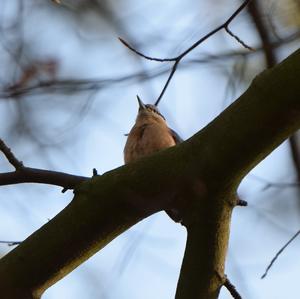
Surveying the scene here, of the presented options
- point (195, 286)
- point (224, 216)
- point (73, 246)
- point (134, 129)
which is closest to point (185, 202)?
point (224, 216)

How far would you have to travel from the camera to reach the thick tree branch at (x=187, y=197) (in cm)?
213

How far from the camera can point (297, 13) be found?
4230mm

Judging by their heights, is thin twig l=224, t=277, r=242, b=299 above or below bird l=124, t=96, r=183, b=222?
below

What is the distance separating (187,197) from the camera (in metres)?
2.21

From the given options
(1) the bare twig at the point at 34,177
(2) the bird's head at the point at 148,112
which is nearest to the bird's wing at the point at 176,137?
(2) the bird's head at the point at 148,112

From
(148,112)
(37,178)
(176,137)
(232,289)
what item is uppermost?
(148,112)

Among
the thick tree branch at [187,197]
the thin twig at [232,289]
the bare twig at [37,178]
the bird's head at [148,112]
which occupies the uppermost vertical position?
the bird's head at [148,112]

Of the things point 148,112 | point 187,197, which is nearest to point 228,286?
point 187,197

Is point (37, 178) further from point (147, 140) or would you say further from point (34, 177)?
point (147, 140)

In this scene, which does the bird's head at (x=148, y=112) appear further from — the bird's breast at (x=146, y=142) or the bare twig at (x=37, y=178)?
the bare twig at (x=37, y=178)

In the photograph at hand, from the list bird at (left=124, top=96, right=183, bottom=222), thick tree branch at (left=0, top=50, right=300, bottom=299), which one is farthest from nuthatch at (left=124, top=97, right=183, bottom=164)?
thick tree branch at (left=0, top=50, right=300, bottom=299)

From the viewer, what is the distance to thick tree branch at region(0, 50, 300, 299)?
2.13 meters

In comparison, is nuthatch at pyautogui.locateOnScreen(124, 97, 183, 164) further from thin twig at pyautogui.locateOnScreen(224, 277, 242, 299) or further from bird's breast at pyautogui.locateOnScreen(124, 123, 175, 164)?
thin twig at pyautogui.locateOnScreen(224, 277, 242, 299)

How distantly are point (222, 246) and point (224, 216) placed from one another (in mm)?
112
